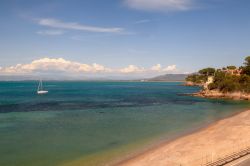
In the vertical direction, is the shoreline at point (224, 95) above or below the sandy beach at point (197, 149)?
above

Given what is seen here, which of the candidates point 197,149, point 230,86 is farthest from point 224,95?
point 197,149

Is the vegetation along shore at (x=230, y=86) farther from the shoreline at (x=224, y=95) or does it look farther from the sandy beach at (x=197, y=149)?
the sandy beach at (x=197, y=149)

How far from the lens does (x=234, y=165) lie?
84.4ft

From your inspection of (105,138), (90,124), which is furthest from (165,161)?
(90,124)

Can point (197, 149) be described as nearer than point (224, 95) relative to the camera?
Yes

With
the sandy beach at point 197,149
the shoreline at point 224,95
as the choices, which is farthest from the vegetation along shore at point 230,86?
the sandy beach at point 197,149

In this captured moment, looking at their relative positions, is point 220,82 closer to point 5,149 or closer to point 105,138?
point 105,138

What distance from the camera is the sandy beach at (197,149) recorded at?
30500 millimetres

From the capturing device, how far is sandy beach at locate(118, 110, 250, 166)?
100 ft

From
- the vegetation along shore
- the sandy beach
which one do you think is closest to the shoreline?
the vegetation along shore

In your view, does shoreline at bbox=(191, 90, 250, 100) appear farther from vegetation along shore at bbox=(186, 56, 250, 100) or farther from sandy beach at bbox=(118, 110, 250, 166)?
sandy beach at bbox=(118, 110, 250, 166)

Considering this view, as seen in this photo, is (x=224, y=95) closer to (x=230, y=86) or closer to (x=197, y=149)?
(x=230, y=86)

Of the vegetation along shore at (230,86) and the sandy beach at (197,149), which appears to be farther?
the vegetation along shore at (230,86)

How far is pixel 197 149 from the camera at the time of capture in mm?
→ 35000
